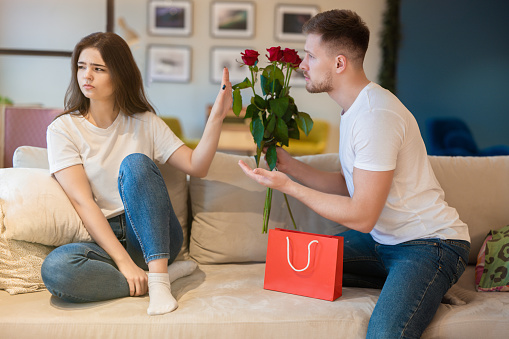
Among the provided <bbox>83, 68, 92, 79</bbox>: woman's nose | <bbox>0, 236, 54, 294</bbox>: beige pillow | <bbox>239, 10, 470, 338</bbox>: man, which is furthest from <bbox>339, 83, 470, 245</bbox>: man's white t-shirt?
<bbox>0, 236, 54, 294</bbox>: beige pillow

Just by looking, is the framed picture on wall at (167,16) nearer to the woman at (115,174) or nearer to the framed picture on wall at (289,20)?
the framed picture on wall at (289,20)

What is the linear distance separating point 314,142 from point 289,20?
5.15ft

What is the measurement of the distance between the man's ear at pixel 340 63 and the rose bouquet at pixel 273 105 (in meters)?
0.13

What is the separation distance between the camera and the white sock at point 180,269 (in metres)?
1.64

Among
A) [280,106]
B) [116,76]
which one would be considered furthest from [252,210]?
[116,76]

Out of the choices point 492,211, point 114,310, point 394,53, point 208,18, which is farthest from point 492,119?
point 114,310

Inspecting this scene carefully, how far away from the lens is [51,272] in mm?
1396

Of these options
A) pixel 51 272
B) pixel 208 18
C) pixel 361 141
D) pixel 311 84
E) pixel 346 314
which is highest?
pixel 208 18

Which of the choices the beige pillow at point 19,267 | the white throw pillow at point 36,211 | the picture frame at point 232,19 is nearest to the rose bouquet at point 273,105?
the white throw pillow at point 36,211

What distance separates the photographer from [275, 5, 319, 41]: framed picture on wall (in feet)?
19.4

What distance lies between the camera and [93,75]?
5.60ft

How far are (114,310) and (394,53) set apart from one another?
17.4 feet

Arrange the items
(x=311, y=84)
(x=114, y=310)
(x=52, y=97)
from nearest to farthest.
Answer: (x=114, y=310)
(x=311, y=84)
(x=52, y=97)

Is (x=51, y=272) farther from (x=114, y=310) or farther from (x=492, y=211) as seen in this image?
(x=492, y=211)
